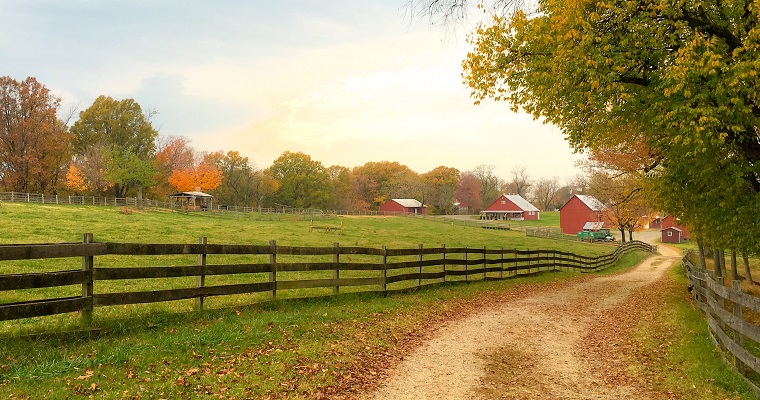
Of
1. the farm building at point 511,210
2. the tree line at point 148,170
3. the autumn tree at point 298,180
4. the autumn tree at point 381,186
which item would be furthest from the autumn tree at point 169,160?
the farm building at point 511,210

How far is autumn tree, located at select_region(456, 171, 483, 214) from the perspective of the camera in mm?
129375

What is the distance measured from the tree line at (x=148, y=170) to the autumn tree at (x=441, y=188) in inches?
10.0

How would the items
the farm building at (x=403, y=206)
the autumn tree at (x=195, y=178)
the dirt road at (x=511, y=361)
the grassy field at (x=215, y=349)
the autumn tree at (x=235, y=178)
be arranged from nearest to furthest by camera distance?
the grassy field at (x=215, y=349), the dirt road at (x=511, y=361), the autumn tree at (x=195, y=178), the autumn tree at (x=235, y=178), the farm building at (x=403, y=206)

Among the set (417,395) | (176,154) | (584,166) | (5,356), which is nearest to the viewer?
(5,356)

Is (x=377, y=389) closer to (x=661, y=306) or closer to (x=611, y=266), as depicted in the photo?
(x=661, y=306)

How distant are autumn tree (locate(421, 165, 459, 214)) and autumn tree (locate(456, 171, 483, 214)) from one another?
20.0 ft

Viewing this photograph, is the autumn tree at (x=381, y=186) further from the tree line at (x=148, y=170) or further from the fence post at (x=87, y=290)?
the fence post at (x=87, y=290)

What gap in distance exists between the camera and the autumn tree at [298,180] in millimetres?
97812

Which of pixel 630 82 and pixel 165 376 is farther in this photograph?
pixel 630 82

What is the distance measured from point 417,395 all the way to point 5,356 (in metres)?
4.86

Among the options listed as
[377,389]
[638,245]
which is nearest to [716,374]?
[377,389]

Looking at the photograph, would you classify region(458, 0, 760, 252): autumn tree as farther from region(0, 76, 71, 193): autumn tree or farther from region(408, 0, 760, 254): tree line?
region(0, 76, 71, 193): autumn tree

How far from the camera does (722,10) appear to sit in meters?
9.34

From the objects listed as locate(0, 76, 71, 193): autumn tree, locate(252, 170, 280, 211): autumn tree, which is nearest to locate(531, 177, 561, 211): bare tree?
locate(252, 170, 280, 211): autumn tree
